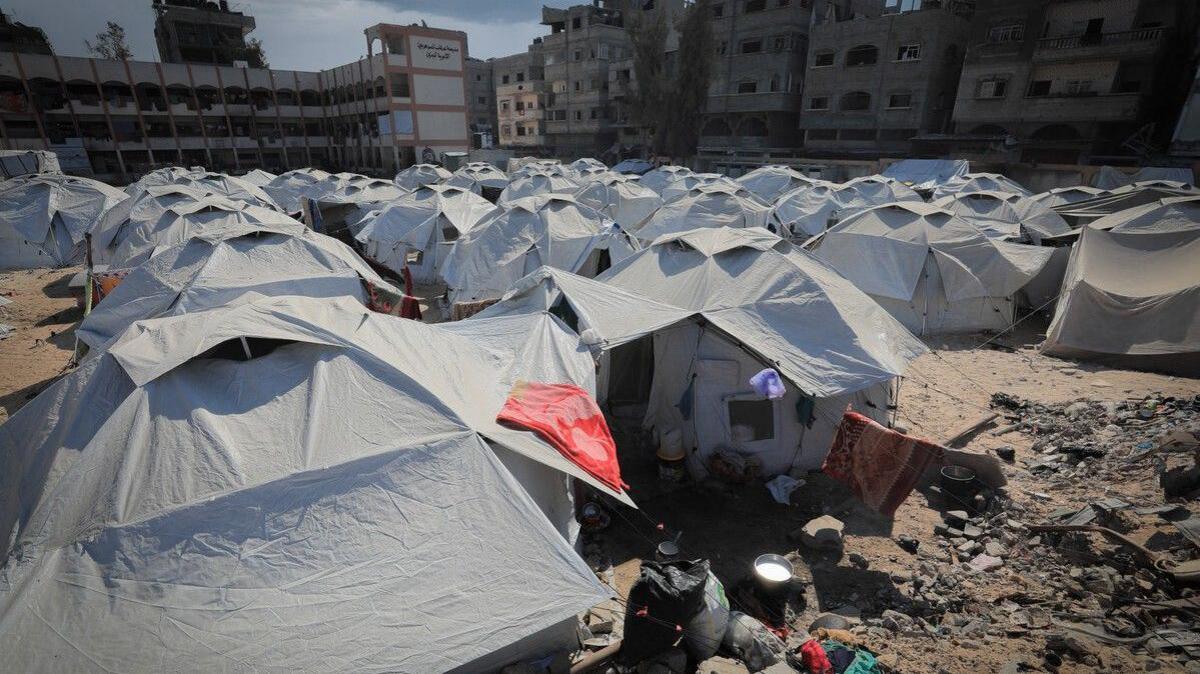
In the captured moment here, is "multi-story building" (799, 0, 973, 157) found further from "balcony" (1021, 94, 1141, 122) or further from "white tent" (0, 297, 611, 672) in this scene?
"white tent" (0, 297, 611, 672)

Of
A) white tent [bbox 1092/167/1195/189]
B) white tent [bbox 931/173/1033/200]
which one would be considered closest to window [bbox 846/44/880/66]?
white tent [bbox 931/173/1033/200]

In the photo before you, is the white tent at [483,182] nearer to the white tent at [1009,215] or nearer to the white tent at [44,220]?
A: the white tent at [44,220]

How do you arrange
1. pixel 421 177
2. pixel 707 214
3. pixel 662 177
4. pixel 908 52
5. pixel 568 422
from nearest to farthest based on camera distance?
pixel 568 422, pixel 707 214, pixel 662 177, pixel 421 177, pixel 908 52

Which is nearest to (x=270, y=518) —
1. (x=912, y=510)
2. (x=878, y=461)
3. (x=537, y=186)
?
(x=878, y=461)

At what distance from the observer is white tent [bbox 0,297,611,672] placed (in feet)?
12.4

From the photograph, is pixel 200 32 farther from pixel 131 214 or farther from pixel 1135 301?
pixel 1135 301

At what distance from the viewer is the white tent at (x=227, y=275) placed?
1016 centimetres

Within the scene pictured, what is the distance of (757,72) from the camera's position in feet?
137

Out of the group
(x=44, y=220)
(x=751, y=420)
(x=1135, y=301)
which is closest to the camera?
(x=751, y=420)

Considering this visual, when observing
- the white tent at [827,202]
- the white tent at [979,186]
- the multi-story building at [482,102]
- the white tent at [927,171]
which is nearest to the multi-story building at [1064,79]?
the white tent at [927,171]

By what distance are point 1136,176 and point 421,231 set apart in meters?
30.3

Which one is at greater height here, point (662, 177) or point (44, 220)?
point (662, 177)

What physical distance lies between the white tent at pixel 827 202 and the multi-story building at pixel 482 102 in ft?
170

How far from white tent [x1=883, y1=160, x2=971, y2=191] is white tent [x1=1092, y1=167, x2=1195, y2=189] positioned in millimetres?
5290
